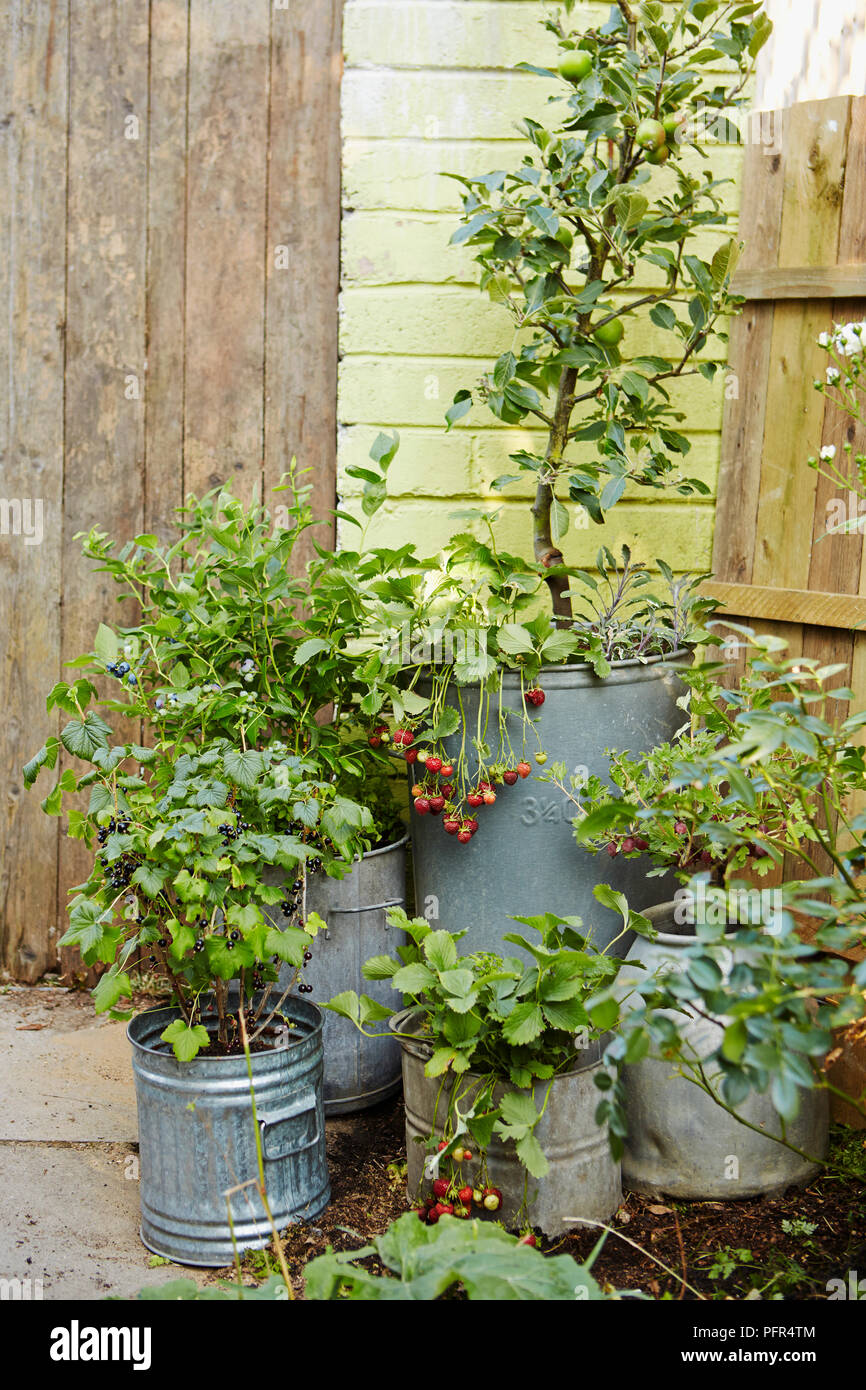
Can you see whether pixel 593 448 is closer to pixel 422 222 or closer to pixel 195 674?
pixel 422 222

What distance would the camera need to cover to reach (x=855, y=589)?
7.72 ft

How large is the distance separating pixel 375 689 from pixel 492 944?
565 millimetres

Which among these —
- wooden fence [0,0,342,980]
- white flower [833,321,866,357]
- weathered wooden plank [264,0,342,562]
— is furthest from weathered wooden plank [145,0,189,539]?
white flower [833,321,866,357]

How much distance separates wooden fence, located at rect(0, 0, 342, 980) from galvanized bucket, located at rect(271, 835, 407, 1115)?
87cm

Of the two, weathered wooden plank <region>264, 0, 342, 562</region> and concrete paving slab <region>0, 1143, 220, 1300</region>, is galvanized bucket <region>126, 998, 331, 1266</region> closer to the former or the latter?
concrete paving slab <region>0, 1143, 220, 1300</region>

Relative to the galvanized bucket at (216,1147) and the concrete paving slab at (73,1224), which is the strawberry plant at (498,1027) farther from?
the concrete paving slab at (73,1224)

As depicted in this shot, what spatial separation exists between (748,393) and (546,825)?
1.14m

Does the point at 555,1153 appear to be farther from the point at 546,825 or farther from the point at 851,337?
the point at 851,337

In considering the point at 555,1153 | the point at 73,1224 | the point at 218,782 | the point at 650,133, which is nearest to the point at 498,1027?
the point at 555,1153

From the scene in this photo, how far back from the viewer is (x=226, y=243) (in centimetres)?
265

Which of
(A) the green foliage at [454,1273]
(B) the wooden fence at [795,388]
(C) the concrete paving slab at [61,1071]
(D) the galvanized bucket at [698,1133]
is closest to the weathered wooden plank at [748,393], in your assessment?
(B) the wooden fence at [795,388]

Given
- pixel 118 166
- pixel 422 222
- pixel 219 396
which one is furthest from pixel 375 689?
pixel 118 166

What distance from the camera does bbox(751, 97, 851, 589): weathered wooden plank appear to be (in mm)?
2379

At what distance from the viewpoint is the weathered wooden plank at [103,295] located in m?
2.61
